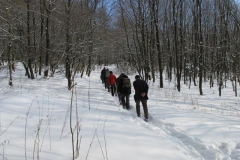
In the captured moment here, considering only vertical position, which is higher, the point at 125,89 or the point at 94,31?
the point at 94,31

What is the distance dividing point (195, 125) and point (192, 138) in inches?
43.1

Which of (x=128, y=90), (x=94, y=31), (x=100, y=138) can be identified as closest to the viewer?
(x=100, y=138)

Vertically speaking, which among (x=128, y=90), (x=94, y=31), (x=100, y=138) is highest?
(x=94, y=31)

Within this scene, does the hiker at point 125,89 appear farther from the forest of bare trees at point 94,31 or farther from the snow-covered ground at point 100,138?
the snow-covered ground at point 100,138

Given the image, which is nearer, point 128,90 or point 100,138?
point 100,138

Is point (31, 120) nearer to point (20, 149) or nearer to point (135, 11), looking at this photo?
point (20, 149)

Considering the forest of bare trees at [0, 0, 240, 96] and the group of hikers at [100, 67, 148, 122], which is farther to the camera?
the forest of bare trees at [0, 0, 240, 96]

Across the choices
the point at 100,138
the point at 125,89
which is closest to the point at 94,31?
the point at 125,89

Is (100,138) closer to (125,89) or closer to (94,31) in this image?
(125,89)

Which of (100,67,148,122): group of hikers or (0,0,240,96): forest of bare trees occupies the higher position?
(0,0,240,96): forest of bare trees

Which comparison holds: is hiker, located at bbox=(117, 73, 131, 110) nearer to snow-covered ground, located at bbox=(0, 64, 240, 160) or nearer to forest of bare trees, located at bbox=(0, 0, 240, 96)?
forest of bare trees, located at bbox=(0, 0, 240, 96)

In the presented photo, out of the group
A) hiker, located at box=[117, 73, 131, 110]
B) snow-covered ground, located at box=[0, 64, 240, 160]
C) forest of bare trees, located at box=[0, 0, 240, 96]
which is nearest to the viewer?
snow-covered ground, located at box=[0, 64, 240, 160]

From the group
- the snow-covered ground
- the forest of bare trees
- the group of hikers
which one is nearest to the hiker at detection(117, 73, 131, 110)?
the group of hikers

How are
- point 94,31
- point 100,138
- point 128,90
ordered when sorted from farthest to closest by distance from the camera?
point 94,31 < point 128,90 < point 100,138
